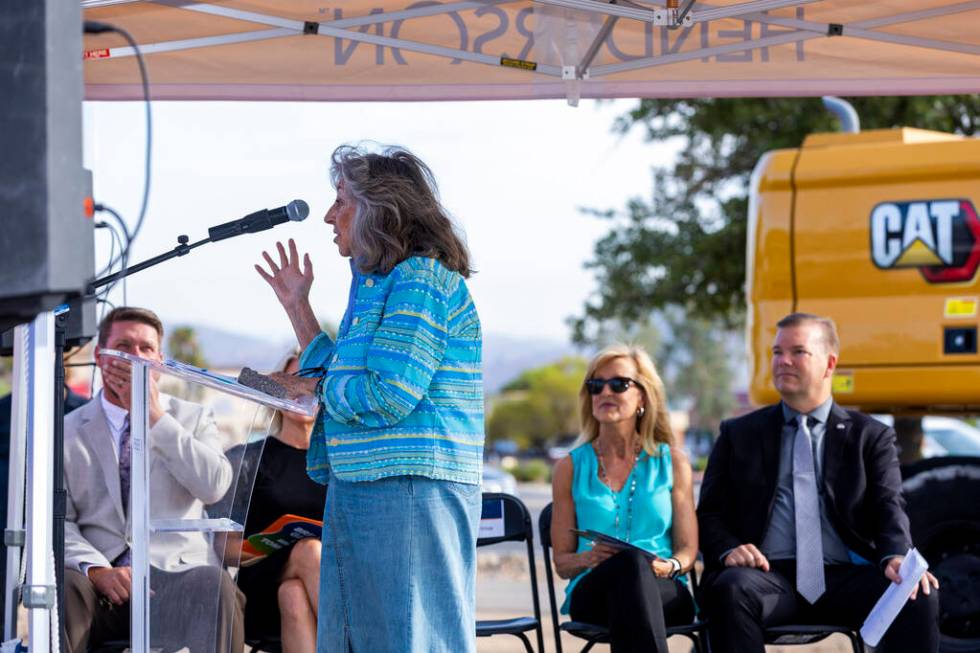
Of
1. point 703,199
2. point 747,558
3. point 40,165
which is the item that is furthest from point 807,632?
point 703,199

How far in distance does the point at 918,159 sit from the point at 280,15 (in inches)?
122

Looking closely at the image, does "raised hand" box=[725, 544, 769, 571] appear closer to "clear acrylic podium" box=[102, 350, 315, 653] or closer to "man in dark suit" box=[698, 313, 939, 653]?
"man in dark suit" box=[698, 313, 939, 653]

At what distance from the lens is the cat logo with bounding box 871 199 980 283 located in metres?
5.93

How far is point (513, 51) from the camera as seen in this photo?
5008 millimetres

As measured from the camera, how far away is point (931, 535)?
5.73 metres

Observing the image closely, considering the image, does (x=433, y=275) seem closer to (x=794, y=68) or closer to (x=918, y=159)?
(x=794, y=68)

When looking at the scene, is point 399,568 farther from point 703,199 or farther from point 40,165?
point 703,199

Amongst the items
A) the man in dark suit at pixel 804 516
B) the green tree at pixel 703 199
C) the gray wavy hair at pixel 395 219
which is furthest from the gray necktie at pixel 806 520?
the green tree at pixel 703 199

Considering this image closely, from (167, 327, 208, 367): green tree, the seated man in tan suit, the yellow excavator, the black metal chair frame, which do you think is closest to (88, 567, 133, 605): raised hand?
the seated man in tan suit

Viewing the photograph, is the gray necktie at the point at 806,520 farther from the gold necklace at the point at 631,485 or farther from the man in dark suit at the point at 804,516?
the gold necklace at the point at 631,485

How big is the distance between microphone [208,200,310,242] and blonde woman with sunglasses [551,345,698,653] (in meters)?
1.97

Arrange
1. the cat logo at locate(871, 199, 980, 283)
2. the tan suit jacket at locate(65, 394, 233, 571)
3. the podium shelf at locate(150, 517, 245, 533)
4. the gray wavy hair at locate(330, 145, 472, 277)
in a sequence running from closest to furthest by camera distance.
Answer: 1. the gray wavy hair at locate(330, 145, 472, 277)
2. the podium shelf at locate(150, 517, 245, 533)
3. the tan suit jacket at locate(65, 394, 233, 571)
4. the cat logo at locate(871, 199, 980, 283)

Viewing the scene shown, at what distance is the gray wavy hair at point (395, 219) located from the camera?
129 inches

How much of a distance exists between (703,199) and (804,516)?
34.7 ft
